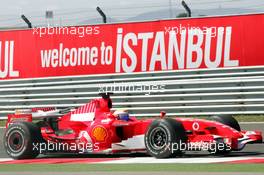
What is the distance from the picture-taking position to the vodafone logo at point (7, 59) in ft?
78.0

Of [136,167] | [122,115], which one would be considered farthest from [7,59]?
[136,167]

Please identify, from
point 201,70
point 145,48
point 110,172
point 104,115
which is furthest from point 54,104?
point 110,172

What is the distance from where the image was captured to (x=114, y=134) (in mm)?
13336

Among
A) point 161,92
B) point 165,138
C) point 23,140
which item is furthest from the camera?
point 161,92

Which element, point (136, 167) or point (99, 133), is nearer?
point (136, 167)

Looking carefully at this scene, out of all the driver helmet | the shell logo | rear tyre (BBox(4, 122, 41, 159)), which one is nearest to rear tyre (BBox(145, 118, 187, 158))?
the driver helmet

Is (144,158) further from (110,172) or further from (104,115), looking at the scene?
(110,172)

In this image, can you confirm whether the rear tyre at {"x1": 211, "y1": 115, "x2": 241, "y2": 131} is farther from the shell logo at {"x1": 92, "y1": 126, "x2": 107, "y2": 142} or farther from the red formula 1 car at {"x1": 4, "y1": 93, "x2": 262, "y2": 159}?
the shell logo at {"x1": 92, "y1": 126, "x2": 107, "y2": 142}

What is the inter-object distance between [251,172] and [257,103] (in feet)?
31.5

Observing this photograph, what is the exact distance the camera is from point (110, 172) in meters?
10.6

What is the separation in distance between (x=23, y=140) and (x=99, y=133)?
59.9 inches

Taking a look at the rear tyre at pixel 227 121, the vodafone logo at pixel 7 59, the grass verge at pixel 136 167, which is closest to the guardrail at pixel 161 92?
the vodafone logo at pixel 7 59

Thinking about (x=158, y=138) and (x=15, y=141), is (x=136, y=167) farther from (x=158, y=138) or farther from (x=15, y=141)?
(x=15, y=141)

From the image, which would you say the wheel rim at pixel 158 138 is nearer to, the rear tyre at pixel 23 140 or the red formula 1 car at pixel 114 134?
the red formula 1 car at pixel 114 134
